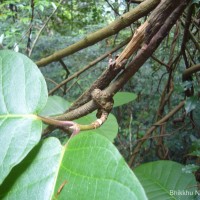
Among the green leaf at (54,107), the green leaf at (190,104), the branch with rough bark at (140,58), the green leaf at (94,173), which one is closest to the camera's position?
the green leaf at (94,173)

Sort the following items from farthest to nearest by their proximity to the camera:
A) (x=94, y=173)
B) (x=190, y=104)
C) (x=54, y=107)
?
(x=190, y=104), (x=54, y=107), (x=94, y=173)

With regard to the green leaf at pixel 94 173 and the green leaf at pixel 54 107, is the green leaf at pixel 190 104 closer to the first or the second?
the green leaf at pixel 54 107

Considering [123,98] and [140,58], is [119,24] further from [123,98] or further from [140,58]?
[140,58]

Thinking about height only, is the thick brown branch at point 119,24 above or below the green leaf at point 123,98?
above

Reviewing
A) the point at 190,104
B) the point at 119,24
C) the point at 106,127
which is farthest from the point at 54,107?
the point at 190,104

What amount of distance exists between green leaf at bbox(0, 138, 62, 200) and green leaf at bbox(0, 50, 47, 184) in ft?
0.04

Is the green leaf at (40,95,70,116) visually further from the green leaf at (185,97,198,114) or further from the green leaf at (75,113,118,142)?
the green leaf at (185,97,198,114)

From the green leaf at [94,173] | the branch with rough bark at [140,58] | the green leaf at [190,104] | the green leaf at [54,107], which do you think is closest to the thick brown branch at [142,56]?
the branch with rough bark at [140,58]

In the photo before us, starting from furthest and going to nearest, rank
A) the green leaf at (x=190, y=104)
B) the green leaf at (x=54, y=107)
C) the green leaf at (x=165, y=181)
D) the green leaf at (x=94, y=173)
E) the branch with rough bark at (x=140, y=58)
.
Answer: the green leaf at (x=190, y=104)
the green leaf at (x=165, y=181)
the green leaf at (x=54, y=107)
the branch with rough bark at (x=140, y=58)
the green leaf at (x=94, y=173)

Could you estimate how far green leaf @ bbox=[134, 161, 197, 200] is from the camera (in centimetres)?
77

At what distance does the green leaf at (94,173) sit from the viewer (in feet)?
0.90

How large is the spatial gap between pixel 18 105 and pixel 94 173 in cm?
14

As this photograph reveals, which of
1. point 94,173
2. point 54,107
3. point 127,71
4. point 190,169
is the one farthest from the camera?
point 190,169

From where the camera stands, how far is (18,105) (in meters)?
0.40
